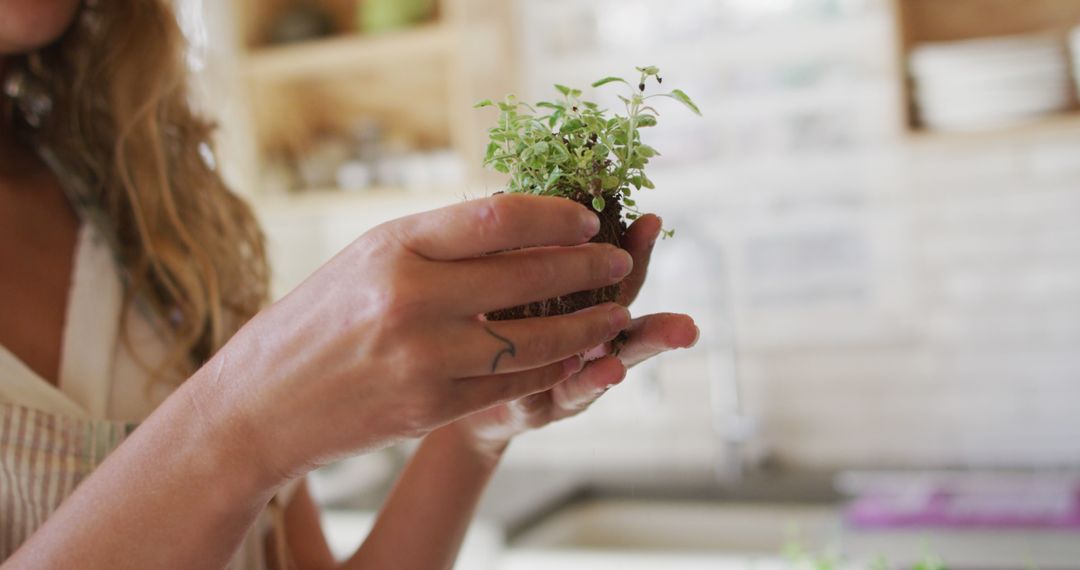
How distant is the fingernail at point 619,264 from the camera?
2.15ft

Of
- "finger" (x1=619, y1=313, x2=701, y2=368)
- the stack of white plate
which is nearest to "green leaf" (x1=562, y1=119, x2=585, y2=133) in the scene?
"finger" (x1=619, y1=313, x2=701, y2=368)

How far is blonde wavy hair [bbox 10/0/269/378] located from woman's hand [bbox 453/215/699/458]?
377mm

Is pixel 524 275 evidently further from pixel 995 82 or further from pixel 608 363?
pixel 995 82

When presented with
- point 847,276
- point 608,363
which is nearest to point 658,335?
point 608,363

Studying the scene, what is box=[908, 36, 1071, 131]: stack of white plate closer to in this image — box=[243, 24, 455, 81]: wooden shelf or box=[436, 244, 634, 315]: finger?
box=[243, 24, 455, 81]: wooden shelf

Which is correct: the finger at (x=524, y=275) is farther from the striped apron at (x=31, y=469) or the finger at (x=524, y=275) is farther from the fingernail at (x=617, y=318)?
the striped apron at (x=31, y=469)

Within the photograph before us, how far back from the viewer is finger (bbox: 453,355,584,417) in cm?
60

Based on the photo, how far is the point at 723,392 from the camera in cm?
307

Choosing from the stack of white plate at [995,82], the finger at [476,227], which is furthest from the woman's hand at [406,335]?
the stack of white plate at [995,82]

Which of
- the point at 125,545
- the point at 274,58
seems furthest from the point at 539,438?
the point at 125,545

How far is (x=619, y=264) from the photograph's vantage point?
660mm

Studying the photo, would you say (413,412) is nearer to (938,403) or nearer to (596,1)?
(938,403)

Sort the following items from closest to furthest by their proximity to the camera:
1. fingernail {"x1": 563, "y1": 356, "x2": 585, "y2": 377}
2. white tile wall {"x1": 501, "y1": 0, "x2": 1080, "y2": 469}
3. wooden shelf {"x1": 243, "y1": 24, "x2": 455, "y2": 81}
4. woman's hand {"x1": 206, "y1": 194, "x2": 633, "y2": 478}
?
woman's hand {"x1": 206, "y1": 194, "x2": 633, "y2": 478} < fingernail {"x1": 563, "y1": 356, "x2": 585, "y2": 377} < white tile wall {"x1": 501, "y1": 0, "x2": 1080, "y2": 469} < wooden shelf {"x1": 243, "y1": 24, "x2": 455, "y2": 81}

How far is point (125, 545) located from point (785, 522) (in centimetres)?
231
